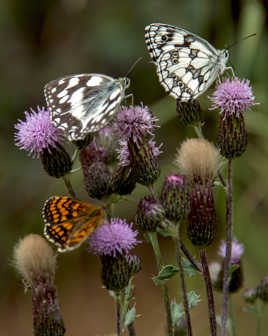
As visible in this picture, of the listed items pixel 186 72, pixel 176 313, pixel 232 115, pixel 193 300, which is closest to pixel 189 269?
pixel 193 300

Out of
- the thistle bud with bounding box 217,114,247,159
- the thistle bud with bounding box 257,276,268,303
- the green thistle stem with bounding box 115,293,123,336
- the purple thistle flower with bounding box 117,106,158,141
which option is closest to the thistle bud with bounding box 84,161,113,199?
the purple thistle flower with bounding box 117,106,158,141

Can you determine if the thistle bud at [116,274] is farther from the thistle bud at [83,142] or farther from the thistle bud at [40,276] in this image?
the thistle bud at [83,142]

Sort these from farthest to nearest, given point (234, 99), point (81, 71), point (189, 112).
Result: point (81, 71) → point (189, 112) → point (234, 99)

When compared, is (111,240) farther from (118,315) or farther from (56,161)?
(56,161)

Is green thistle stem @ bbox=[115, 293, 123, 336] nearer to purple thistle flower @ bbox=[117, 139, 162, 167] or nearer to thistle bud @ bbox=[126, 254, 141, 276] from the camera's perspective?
thistle bud @ bbox=[126, 254, 141, 276]

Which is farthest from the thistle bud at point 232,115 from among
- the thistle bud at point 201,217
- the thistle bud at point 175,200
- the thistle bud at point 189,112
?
the thistle bud at point 175,200
